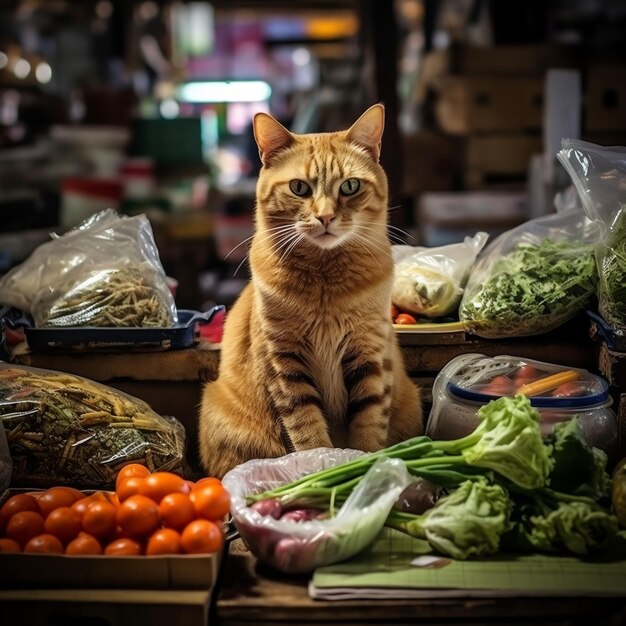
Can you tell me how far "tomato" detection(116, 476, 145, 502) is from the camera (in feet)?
7.47

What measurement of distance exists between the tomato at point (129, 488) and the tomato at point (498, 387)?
3.61 feet

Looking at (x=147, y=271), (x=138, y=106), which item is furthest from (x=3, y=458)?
(x=138, y=106)

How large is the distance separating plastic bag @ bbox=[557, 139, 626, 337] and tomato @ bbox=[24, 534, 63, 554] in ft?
5.98

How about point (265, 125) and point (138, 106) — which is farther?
point (138, 106)

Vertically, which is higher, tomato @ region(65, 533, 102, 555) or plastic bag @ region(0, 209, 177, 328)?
plastic bag @ region(0, 209, 177, 328)

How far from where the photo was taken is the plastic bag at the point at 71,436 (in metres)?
2.67

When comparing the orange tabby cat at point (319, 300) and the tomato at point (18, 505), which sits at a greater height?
the orange tabby cat at point (319, 300)

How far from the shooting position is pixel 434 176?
6145 millimetres

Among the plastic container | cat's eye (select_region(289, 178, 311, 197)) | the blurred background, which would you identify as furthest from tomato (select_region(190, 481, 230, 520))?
the blurred background

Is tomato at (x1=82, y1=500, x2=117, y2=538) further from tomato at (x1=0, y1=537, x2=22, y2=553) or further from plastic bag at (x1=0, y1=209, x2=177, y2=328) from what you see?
plastic bag at (x1=0, y1=209, x2=177, y2=328)

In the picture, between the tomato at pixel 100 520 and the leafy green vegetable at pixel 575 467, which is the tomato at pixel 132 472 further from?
the leafy green vegetable at pixel 575 467

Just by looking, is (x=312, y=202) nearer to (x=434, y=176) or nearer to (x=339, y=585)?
(x=339, y=585)

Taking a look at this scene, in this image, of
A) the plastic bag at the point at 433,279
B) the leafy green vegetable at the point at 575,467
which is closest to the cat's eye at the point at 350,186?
the plastic bag at the point at 433,279

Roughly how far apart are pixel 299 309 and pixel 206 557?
93 cm
